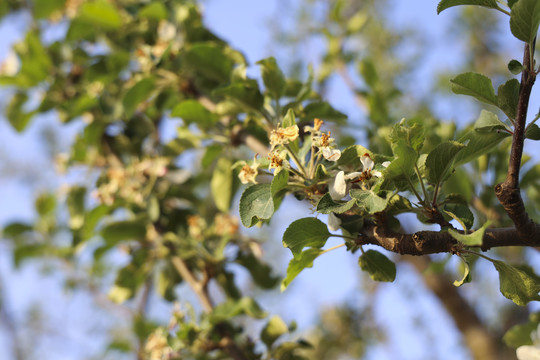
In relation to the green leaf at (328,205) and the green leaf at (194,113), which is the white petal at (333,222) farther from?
the green leaf at (194,113)

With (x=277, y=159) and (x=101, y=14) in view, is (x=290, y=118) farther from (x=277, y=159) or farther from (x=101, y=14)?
(x=101, y=14)

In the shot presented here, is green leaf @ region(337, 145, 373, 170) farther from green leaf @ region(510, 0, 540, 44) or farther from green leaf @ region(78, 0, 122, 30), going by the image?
green leaf @ region(78, 0, 122, 30)

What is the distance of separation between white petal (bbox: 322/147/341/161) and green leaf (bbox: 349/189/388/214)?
9 cm

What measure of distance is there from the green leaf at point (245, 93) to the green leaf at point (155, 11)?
0.53 metres

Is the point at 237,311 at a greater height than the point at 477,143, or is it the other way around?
the point at 237,311

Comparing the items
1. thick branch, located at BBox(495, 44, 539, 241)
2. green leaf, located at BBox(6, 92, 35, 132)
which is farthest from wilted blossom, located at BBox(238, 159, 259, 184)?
→ green leaf, located at BBox(6, 92, 35, 132)

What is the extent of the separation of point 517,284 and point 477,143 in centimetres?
19

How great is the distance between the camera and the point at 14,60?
1922 millimetres

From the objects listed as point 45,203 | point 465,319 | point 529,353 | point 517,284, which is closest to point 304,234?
point 517,284

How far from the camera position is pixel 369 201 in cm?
67

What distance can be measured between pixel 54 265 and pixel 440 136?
167cm

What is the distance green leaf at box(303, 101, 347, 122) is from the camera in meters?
1.06

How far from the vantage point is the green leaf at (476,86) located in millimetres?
688

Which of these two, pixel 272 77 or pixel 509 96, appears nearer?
pixel 509 96
